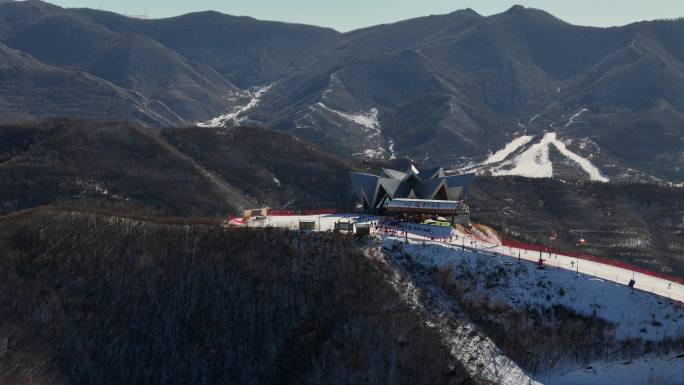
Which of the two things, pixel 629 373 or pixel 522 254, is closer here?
pixel 629 373

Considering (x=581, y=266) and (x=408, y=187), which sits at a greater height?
(x=408, y=187)

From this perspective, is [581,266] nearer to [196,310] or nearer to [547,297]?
[547,297]

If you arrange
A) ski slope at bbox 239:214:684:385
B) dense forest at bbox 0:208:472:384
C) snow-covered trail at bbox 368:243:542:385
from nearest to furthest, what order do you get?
1. dense forest at bbox 0:208:472:384
2. snow-covered trail at bbox 368:243:542:385
3. ski slope at bbox 239:214:684:385

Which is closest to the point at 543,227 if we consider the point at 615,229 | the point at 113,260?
the point at 615,229

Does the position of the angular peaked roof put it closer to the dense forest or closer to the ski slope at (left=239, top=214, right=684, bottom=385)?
the ski slope at (left=239, top=214, right=684, bottom=385)

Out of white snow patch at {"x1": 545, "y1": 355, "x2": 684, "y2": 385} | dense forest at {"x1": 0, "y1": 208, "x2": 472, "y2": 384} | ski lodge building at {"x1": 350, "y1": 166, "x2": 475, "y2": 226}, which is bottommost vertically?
white snow patch at {"x1": 545, "y1": 355, "x2": 684, "y2": 385}

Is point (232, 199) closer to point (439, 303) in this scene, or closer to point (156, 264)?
point (156, 264)

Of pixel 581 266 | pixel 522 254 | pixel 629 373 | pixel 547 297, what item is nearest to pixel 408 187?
pixel 522 254

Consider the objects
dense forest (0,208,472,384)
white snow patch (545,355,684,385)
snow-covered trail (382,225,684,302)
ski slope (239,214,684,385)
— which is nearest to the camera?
white snow patch (545,355,684,385)

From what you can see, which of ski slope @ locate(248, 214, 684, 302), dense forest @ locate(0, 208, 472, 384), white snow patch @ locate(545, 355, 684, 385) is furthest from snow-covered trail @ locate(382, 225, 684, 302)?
dense forest @ locate(0, 208, 472, 384)

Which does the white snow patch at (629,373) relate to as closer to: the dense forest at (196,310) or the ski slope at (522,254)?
the dense forest at (196,310)

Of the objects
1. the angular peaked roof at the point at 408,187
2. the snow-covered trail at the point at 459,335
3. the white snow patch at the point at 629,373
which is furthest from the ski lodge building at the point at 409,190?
the white snow patch at the point at 629,373
